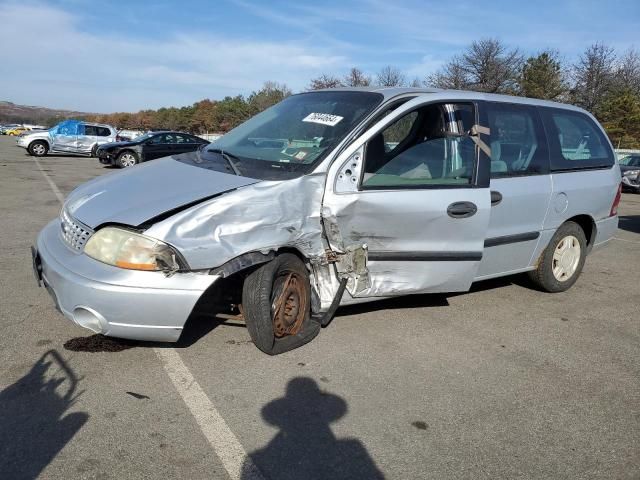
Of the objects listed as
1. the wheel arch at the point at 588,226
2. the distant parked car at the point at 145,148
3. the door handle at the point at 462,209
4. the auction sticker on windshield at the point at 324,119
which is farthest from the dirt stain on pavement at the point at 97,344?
the distant parked car at the point at 145,148

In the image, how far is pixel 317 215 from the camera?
11.1ft

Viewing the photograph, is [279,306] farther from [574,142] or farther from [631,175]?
[631,175]

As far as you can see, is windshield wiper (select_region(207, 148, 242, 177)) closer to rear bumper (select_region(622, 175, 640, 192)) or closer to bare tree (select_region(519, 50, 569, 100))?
rear bumper (select_region(622, 175, 640, 192))

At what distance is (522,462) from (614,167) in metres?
3.83

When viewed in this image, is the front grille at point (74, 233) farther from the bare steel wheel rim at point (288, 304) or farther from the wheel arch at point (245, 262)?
the bare steel wheel rim at point (288, 304)

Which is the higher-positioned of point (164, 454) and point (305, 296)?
point (305, 296)

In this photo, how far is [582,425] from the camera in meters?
2.80

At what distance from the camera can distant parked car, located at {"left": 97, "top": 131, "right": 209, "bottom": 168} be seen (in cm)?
1833

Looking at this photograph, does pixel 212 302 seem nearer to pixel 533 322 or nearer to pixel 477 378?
pixel 477 378

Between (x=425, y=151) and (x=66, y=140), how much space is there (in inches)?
875

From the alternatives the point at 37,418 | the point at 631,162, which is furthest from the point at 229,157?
the point at 631,162

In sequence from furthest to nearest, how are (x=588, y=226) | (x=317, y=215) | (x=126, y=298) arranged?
1. (x=588, y=226)
2. (x=317, y=215)
3. (x=126, y=298)

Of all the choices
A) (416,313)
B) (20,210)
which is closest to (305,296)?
(416,313)

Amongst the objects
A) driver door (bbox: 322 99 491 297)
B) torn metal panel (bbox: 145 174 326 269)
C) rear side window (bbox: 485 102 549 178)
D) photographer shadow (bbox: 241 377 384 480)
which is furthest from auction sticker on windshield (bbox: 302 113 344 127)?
photographer shadow (bbox: 241 377 384 480)
